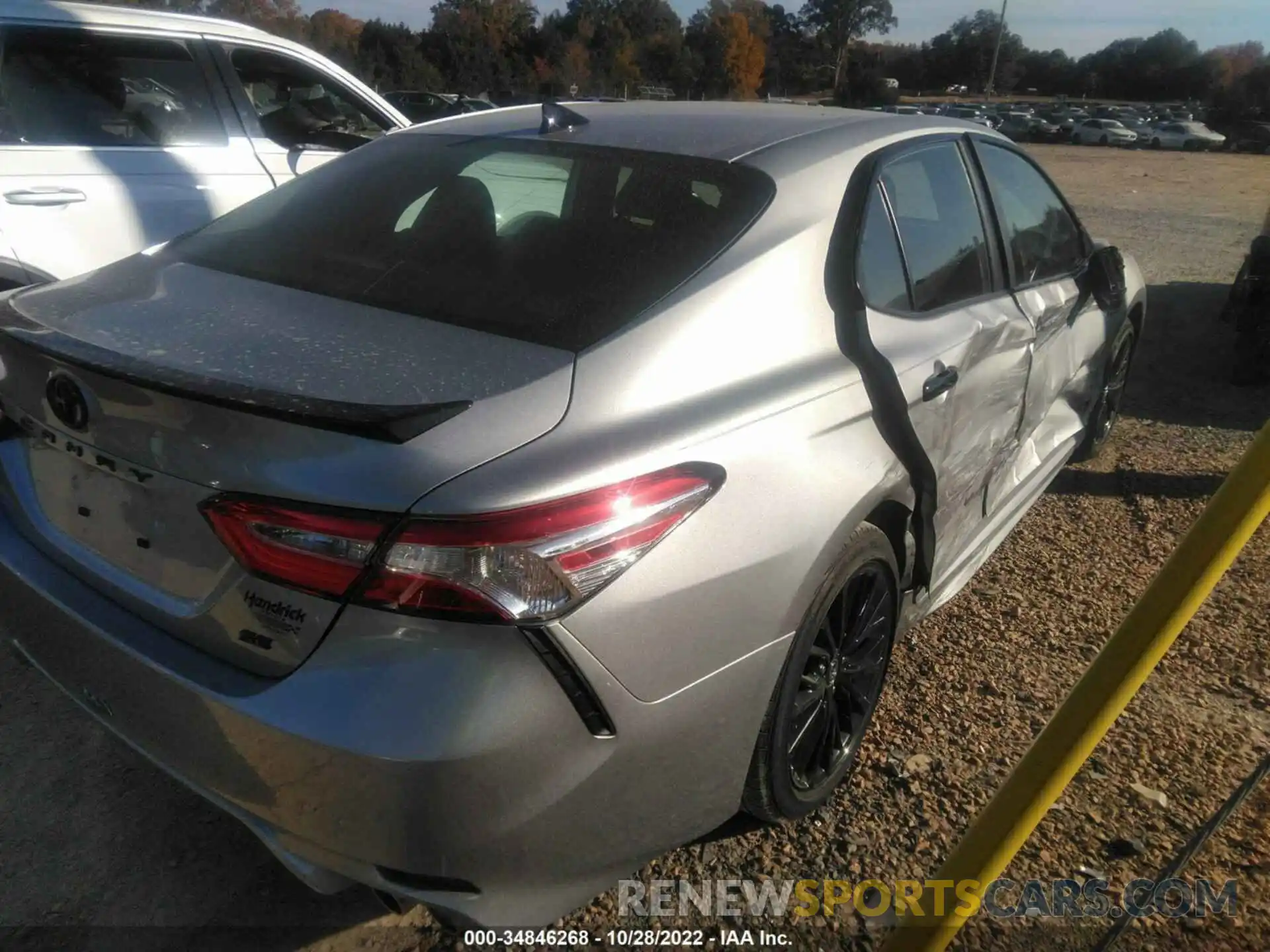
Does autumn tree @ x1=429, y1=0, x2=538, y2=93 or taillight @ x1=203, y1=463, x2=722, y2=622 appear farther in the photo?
autumn tree @ x1=429, y1=0, x2=538, y2=93

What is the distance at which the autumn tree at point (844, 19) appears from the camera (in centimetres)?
7819

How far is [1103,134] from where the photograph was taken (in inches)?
1593

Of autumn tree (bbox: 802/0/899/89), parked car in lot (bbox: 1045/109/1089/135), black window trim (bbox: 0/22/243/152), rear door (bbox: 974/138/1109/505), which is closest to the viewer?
rear door (bbox: 974/138/1109/505)

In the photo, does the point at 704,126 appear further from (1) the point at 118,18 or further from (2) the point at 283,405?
(1) the point at 118,18

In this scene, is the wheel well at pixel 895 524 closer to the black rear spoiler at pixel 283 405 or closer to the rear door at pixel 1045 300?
the rear door at pixel 1045 300

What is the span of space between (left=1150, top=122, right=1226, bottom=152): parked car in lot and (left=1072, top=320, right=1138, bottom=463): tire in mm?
39700

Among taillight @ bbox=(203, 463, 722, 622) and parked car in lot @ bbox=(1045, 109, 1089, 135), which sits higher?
taillight @ bbox=(203, 463, 722, 622)

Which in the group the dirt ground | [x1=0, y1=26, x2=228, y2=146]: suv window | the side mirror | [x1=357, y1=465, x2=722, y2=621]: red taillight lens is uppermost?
[x1=0, y1=26, x2=228, y2=146]: suv window

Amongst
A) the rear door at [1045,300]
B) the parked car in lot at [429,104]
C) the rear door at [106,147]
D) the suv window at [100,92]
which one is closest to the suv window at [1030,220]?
the rear door at [1045,300]

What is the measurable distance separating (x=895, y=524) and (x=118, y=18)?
13.6 feet

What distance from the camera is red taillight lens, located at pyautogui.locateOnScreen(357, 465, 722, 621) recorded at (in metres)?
1.59

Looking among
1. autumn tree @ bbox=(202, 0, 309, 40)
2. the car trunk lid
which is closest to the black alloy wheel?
the car trunk lid

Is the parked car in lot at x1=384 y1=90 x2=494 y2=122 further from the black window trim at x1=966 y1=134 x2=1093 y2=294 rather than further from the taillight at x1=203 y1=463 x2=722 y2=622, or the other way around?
the taillight at x1=203 y1=463 x2=722 y2=622

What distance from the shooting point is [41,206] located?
403 cm
